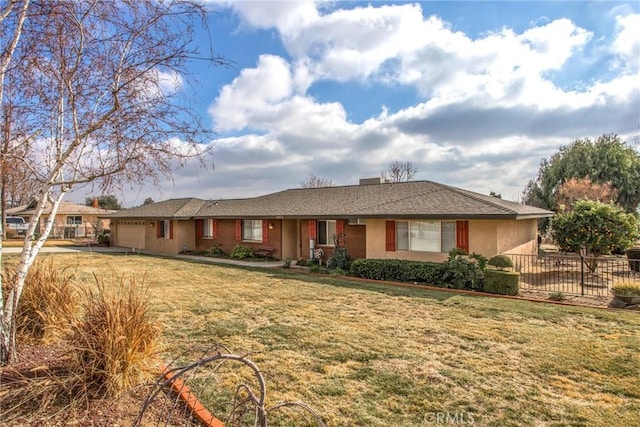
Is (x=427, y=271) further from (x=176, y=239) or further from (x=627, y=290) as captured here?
(x=176, y=239)

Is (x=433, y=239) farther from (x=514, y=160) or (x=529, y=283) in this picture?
(x=514, y=160)

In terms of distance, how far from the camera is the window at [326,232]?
52.8ft

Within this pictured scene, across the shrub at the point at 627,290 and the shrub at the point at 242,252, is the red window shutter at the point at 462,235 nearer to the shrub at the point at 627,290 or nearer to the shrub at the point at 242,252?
the shrub at the point at 627,290

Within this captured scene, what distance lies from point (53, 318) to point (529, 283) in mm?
12358

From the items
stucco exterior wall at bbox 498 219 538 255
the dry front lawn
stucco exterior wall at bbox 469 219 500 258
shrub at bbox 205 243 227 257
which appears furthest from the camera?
shrub at bbox 205 243 227 257

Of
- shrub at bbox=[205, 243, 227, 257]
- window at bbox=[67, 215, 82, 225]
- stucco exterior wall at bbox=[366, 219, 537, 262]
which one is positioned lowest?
shrub at bbox=[205, 243, 227, 257]

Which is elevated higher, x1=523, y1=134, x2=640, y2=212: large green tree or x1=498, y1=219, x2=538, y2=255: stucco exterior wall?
x1=523, y1=134, x2=640, y2=212: large green tree

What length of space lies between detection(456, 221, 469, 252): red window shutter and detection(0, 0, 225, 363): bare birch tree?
1006 cm

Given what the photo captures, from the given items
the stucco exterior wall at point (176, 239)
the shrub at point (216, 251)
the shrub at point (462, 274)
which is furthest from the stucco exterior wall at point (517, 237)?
the stucco exterior wall at point (176, 239)

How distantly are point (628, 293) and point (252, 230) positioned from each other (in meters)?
15.6

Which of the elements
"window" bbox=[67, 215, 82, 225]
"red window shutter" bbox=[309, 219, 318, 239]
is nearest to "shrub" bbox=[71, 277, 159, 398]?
"red window shutter" bbox=[309, 219, 318, 239]

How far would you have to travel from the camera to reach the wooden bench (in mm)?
18047

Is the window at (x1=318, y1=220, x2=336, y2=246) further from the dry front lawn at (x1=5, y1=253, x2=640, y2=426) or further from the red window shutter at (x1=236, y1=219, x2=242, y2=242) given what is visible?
the dry front lawn at (x1=5, y1=253, x2=640, y2=426)

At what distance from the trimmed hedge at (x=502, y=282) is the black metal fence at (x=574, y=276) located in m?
1.19
